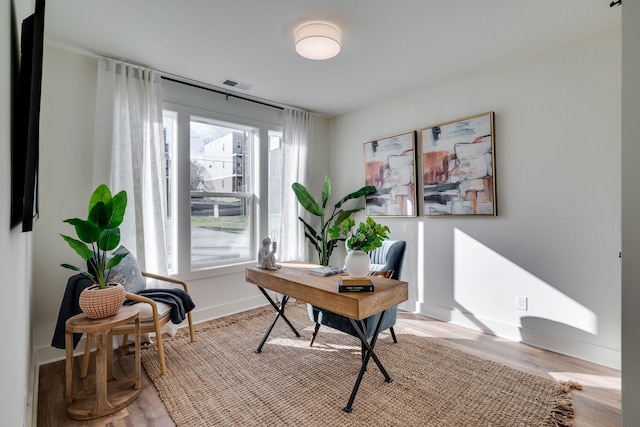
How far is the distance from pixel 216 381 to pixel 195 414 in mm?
347

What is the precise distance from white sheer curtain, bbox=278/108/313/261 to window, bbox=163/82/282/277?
0.43 ft

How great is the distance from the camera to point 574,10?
217 centimetres

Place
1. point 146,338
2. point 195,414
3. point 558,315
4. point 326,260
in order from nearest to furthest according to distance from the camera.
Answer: point 195,414 → point 558,315 → point 146,338 → point 326,260

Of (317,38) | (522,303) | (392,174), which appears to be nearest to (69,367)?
(317,38)

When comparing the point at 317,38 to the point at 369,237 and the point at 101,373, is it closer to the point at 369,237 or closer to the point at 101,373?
the point at 369,237

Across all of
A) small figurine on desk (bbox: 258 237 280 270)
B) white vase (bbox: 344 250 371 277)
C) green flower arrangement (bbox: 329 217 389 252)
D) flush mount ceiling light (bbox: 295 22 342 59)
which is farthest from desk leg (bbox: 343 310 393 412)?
flush mount ceiling light (bbox: 295 22 342 59)

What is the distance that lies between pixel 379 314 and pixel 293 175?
7.89 ft

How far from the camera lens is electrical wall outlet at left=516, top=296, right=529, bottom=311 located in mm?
2863

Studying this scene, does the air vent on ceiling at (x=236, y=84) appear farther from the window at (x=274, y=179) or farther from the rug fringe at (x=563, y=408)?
the rug fringe at (x=563, y=408)

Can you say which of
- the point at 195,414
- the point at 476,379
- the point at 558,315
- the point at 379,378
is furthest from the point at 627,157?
the point at 195,414

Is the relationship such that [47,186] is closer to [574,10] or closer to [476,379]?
[476,379]

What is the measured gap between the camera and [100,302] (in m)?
1.94

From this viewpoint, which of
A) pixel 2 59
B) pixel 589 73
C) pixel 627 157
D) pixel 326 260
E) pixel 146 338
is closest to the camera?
pixel 2 59

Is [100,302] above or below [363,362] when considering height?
above
